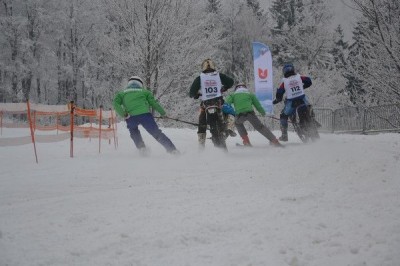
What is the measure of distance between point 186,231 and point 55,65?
2785 centimetres

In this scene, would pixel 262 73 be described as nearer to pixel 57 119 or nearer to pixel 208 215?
pixel 57 119

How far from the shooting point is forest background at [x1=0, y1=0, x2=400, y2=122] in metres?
13.4

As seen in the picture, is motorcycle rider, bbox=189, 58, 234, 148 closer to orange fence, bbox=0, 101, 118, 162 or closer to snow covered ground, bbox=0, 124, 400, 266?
snow covered ground, bbox=0, 124, 400, 266

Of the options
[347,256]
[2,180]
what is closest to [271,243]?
[347,256]

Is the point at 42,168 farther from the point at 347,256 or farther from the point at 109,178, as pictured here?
the point at 347,256

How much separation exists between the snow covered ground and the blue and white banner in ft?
45.1

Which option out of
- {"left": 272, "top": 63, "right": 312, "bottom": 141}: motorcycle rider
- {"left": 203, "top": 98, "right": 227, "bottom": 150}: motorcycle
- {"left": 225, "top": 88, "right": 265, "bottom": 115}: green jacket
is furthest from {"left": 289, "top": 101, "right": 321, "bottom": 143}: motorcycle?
{"left": 203, "top": 98, "right": 227, "bottom": 150}: motorcycle

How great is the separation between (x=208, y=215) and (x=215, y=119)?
473 centimetres

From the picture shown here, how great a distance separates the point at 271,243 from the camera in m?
2.92

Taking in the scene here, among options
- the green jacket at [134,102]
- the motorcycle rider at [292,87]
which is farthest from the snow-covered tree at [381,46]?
the green jacket at [134,102]

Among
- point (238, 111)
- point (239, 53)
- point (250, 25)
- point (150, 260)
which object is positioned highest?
point (250, 25)

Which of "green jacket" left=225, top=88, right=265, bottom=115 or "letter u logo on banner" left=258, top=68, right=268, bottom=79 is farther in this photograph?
"letter u logo on banner" left=258, top=68, right=268, bottom=79

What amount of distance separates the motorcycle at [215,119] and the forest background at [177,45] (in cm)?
574

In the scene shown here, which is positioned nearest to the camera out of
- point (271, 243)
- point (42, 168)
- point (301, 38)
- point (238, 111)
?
point (271, 243)
